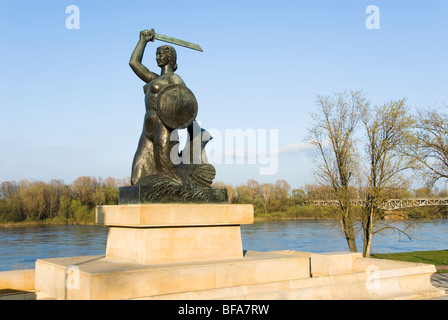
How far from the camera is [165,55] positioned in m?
7.94

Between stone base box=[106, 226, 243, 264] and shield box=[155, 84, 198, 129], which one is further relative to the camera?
shield box=[155, 84, 198, 129]

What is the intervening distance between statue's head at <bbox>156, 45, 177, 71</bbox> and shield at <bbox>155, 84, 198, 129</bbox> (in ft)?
2.70

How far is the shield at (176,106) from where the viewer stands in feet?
23.9

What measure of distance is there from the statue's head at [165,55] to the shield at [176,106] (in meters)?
0.82

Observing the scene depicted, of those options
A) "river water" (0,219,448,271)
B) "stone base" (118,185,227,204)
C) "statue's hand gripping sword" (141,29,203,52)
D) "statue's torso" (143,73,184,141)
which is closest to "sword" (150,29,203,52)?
"statue's hand gripping sword" (141,29,203,52)

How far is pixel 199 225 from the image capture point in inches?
275

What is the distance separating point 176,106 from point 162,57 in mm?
1178

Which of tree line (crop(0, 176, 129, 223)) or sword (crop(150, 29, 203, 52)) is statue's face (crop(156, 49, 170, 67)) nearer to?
sword (crop(150, 29, 203, 52))

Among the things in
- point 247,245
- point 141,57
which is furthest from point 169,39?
point 247,245

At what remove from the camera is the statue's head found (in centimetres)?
794

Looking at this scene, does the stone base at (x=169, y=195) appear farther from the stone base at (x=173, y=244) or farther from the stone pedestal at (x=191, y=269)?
the stone base at (x=173, y=244)

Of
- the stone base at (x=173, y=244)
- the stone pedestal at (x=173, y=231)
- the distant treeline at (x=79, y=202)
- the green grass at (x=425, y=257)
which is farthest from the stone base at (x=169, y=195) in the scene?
the distant treeline at (x=79, y=202)

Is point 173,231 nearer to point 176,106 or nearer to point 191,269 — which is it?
point 191,269

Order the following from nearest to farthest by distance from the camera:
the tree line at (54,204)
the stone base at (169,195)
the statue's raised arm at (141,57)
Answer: the stone base at (169,195) → the statue's raised arm at (141,57) → the tree line at (54,204)
